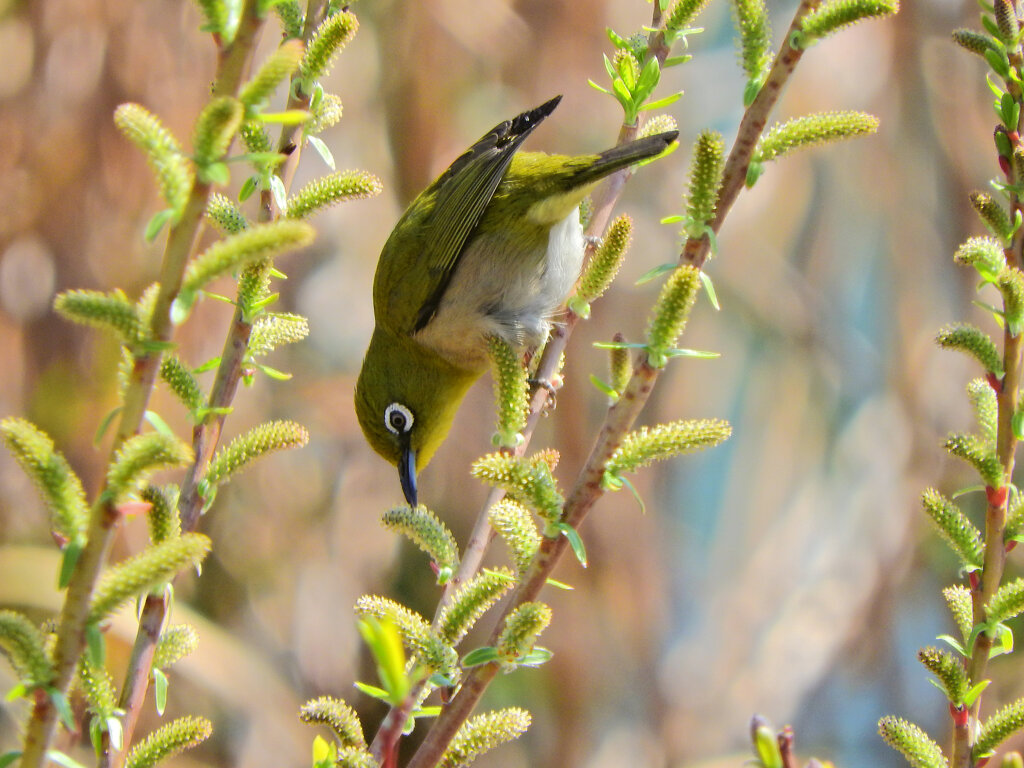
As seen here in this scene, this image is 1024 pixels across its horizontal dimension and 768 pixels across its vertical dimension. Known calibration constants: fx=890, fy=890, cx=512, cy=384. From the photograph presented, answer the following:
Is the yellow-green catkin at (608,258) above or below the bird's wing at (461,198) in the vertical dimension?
below

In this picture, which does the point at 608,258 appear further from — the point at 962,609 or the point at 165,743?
the point at 165,743

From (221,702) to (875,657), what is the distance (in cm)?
304

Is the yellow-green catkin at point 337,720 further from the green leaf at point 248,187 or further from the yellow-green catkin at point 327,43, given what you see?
the yellow-green catkin at point 327,43

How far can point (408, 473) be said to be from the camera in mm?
2404

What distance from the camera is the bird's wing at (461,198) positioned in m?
2.40

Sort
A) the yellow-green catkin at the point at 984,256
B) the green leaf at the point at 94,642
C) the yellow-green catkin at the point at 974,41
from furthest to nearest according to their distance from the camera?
the yellow-green catkin at the point at 974,41
the yellow-green catkin at the point at 984,256
the green leaf at the point at 94,642

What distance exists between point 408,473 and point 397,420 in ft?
0.53

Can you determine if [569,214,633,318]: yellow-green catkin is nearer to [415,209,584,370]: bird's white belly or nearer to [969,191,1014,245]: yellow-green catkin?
[969,191,1014,245]: yellow-green catkin

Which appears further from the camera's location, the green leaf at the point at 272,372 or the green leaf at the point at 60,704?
the green leaf at the point at 272,372

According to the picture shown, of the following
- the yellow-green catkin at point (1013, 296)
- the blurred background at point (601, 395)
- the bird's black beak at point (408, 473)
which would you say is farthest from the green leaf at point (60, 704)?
the blurred background at point (601, 395)

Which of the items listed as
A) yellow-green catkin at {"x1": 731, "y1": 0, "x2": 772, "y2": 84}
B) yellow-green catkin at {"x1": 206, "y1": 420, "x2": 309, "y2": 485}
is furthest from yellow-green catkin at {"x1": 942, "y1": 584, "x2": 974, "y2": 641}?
yellow-green catkin at {"x1": 206, "y1": 420, "x2": 309, "y2": 485}

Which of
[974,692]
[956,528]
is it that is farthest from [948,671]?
[956,528]

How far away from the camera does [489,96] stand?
405 cm

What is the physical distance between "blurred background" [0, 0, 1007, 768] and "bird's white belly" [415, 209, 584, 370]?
1231 millimetres
